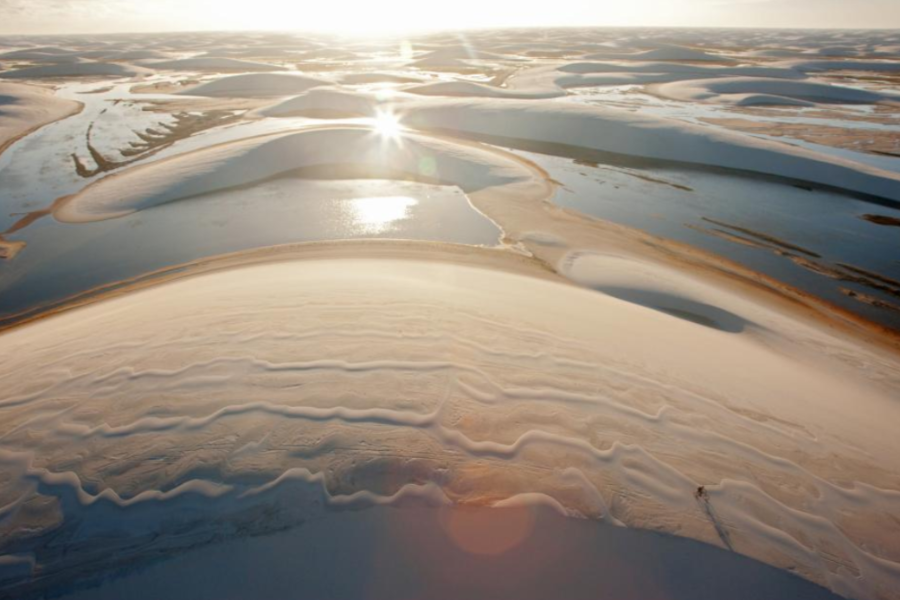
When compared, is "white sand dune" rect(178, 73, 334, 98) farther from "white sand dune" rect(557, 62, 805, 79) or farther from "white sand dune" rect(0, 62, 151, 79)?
"white sand dune" rect(557, 62, 805, 79)

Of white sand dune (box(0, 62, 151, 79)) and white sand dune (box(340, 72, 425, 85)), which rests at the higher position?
white sand dune (box(340, 72, 425, 85))

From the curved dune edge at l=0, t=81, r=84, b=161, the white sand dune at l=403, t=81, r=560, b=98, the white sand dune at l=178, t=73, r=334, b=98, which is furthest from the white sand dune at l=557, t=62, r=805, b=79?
the curved dune edge at l=0, t=81, r=84, b=161

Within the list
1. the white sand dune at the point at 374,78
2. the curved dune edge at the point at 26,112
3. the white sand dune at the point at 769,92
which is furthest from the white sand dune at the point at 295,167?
the white sand dune at the point at 374,78

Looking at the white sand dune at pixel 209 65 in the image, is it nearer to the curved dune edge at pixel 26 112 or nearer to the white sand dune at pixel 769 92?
the curved dune edge at pixel 26 112

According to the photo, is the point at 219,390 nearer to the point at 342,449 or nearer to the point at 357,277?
the point at 342,449

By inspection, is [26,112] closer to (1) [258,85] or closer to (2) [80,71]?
(1) [258,85]

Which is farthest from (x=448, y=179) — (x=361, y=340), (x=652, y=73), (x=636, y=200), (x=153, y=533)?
(x=652, y=73)
